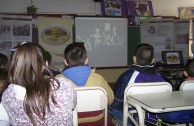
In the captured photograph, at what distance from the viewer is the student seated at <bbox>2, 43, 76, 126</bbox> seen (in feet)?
3.68

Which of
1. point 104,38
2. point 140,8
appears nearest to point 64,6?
point 104,38

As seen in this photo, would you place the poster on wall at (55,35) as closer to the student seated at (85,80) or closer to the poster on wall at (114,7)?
the poster on wall at (114,7)

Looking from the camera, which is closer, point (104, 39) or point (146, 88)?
point (146, 88)

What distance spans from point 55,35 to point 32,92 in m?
3.59

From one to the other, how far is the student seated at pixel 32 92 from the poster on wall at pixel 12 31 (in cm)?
337

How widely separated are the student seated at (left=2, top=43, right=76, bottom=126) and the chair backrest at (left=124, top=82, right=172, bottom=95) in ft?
2.20

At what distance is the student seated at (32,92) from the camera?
112 centimetres

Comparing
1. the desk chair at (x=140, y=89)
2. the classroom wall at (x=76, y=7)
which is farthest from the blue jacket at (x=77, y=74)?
the classroom wall at (x=76, y=7)

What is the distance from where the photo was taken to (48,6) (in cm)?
467

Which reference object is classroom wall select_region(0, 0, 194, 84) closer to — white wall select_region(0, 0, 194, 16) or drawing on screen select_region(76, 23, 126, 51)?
white wall select_region(0, 0, 194, 16)

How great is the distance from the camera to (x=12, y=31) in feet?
14.1

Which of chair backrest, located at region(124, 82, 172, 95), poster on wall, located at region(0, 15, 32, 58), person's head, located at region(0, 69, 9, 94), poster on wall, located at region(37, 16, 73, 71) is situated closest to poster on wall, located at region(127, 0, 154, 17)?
poster on wall, located at region(37, 16, 73, 71)

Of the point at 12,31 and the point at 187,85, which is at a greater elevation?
the point at 12,31

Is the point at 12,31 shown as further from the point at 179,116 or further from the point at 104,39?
the point at 179,116
